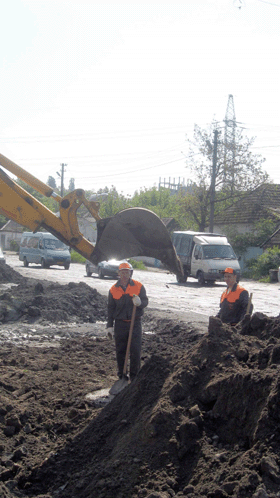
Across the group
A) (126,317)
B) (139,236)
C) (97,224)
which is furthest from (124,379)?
(97,224)

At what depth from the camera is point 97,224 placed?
779 centimetres

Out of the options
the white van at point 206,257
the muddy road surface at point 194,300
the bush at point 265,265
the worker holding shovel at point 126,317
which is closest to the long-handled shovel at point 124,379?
the worker holding shovel at point 126,317

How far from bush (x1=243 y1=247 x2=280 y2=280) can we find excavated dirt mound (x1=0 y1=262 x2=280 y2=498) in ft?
80.8

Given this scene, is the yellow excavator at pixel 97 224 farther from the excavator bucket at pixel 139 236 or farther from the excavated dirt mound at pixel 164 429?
the excavated dirt mound at pixel 164 429

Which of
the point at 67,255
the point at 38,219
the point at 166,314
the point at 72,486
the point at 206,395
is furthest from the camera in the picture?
the point at 67,255

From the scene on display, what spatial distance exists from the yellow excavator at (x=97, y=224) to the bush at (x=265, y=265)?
23.7 m

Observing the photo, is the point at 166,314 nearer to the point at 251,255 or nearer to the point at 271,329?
the point at 271,329

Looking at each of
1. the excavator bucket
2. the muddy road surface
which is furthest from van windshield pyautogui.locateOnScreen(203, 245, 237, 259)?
the excavator bucket

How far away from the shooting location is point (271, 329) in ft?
21.2

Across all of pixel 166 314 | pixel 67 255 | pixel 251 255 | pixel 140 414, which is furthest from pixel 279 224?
pixel 140 414

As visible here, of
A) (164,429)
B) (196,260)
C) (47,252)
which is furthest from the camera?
(47,252)

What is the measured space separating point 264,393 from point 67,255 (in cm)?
3031

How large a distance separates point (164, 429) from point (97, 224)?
3.83 m

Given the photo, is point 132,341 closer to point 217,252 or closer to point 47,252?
point 217,252
